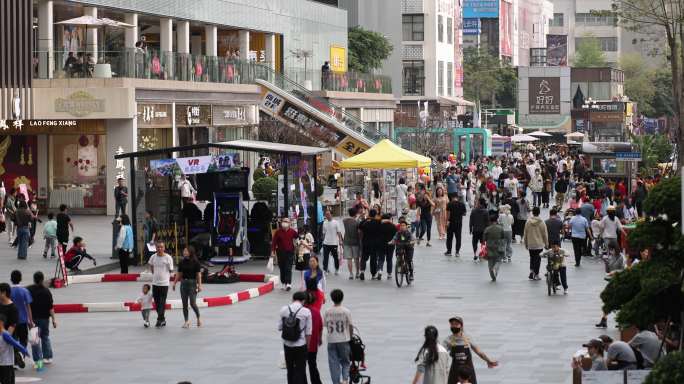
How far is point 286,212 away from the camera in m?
34.1

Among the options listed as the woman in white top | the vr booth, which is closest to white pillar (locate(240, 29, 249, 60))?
the vr booth

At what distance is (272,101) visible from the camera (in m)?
57.1

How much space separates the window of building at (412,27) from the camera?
10762cm

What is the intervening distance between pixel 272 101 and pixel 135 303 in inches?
1233

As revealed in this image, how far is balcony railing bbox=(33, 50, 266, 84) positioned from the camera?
46156 millimetres

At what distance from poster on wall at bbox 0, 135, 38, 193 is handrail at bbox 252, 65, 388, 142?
12030 millimetres

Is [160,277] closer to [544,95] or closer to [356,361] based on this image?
[356,361]

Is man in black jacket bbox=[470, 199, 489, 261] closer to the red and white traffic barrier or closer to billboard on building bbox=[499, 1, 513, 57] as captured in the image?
the red and white traffic barrier

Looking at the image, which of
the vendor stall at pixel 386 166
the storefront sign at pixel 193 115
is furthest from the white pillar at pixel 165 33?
the vendor stall at pixel 386 166

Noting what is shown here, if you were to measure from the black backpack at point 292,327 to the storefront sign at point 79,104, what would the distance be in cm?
2956

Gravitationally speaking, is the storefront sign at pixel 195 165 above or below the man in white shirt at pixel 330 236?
above

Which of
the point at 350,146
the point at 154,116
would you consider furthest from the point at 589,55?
the point at 154,116

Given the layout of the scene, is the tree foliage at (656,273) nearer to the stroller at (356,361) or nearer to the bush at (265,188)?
the stroller at (356,361)

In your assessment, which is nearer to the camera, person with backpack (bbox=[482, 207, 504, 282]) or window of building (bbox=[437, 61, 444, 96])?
person with backpack (bbox=[482, 207, 504, 282])
